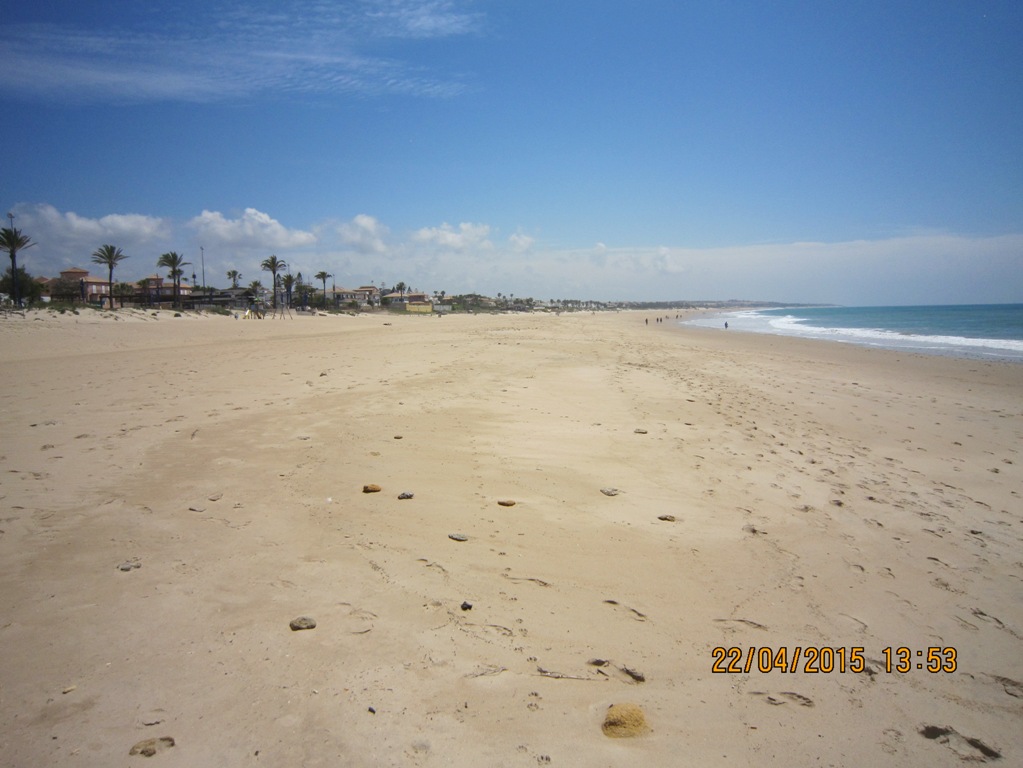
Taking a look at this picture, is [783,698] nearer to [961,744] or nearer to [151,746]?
[961,744]

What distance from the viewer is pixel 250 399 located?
8.55m

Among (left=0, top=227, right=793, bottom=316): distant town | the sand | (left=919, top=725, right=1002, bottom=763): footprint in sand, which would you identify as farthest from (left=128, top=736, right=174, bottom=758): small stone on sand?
(left=0, top=227, right=793, bottom=316): distant town

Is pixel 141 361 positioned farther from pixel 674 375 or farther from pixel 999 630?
pixel 999 630

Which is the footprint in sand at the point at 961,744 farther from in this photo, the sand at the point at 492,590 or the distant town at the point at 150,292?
the distant town at the point at 150,292

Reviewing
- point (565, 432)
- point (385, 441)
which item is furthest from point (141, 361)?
point (565, 432)

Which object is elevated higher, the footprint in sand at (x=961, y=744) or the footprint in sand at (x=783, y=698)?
the footprint in sand at (x=783, y=698)

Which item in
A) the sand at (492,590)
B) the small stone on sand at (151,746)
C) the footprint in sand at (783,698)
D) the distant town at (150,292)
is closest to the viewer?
the small stone on sand at (151,746)

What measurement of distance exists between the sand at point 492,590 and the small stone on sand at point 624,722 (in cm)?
6

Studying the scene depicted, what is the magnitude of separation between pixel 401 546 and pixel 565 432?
12.1 ft

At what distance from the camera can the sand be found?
2.18 m

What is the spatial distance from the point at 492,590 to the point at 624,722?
3.84ft

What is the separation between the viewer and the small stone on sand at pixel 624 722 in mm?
2186

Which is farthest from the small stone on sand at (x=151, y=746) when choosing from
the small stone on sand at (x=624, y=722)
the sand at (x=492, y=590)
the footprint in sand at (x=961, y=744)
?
the footprint in sand at (x=961, y=744)

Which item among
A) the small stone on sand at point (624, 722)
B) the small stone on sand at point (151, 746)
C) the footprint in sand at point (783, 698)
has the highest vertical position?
the small stone on sand at point (151, 746)
